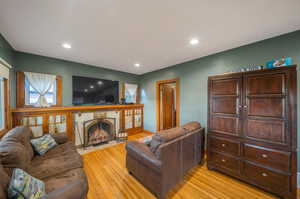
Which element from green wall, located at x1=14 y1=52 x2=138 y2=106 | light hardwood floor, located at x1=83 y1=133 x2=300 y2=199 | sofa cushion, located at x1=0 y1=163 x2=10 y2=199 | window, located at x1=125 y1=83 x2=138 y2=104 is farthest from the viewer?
window, located at x1=125 y1=83 x2=138 y2=104

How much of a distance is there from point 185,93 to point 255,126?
1.86 m

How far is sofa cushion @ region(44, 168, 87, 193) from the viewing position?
1226 millimetres

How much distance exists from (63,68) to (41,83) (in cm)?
66

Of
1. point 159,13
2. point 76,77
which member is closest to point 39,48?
point 76,77

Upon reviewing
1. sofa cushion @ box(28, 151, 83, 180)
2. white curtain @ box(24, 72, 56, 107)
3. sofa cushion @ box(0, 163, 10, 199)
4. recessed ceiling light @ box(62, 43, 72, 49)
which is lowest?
sofa cushion @ box(28, 151, 83, 180)

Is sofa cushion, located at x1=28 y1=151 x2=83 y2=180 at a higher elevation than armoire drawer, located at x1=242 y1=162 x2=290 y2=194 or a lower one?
higher

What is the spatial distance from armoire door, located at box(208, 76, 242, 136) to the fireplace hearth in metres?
2.96

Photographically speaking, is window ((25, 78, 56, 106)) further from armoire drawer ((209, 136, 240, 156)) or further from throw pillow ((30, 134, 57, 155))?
armoire drawer ((209, 136, 240, 156))

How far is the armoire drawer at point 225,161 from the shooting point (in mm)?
1908

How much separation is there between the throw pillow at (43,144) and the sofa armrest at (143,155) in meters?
1.49

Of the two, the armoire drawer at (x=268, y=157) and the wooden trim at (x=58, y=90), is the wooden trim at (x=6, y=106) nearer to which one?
the wooden trim at (x=58, y=90)

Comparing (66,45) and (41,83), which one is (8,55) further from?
(66,45)

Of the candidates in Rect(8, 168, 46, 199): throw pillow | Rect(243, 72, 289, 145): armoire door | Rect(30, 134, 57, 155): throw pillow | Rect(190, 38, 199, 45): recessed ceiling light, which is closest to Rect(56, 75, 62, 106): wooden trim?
Rect(30, 134, 57, 155): throw pillow

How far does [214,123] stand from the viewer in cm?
215
